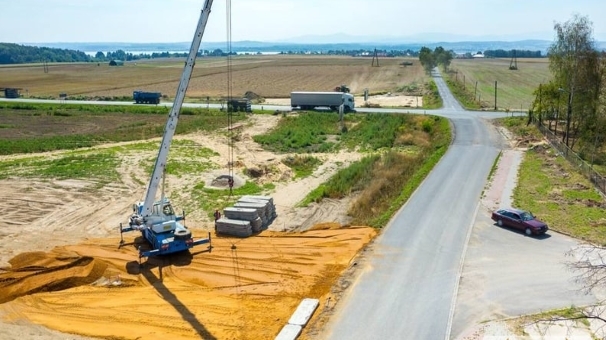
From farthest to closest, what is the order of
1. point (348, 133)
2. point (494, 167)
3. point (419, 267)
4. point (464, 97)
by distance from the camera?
1. point (464, 97)
2. point (348, 133)
3. point (494, 167)
4. point (419, 267)

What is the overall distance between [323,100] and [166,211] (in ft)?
148

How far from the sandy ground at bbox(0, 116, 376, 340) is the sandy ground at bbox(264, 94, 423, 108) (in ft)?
145

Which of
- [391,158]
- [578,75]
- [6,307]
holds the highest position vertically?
[578,75]

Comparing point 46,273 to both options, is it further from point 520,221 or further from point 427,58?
point 427,58

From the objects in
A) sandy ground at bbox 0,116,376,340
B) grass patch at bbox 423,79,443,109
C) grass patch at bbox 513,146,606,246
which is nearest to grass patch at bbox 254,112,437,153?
grass patch at bbox 423,79,443,109

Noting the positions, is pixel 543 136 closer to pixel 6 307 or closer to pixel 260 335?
pixel 260 335

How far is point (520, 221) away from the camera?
28344 millimetres

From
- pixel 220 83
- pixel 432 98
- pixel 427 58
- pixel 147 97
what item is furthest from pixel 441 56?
pixel 147 97

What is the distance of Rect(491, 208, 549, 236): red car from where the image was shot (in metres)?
27.9

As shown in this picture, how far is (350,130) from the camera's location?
58.8 m

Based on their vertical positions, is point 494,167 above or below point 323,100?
below

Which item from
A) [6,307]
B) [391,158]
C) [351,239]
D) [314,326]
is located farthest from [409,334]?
[391,158]

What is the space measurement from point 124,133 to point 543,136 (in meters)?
42.6

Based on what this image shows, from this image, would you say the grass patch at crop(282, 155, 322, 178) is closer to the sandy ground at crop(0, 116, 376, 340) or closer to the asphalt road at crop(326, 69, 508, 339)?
the sandy ground at crop(0, 116, 376, 340)
